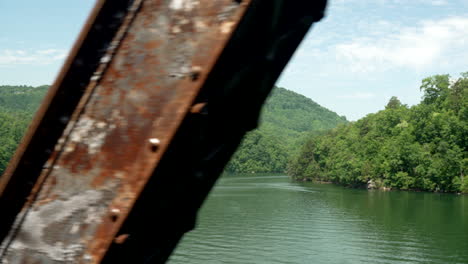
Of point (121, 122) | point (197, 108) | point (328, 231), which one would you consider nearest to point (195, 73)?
point (197, 108)

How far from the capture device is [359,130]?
326ft

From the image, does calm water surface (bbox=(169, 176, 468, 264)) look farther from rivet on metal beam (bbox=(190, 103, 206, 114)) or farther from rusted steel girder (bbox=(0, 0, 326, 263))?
rivet on metal beam (bbox=(190, 103, 206, 114))

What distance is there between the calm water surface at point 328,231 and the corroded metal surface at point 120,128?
29.7 metres

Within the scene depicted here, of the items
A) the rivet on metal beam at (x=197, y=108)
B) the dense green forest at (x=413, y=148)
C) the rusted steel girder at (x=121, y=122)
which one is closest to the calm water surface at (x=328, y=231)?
the dense green forest at (x=413, y=148)

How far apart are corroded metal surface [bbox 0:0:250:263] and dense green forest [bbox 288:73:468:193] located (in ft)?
255

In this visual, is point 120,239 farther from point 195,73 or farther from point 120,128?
point 195,73

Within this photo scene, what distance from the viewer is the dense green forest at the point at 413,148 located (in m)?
74.2

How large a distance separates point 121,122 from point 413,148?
268 feet

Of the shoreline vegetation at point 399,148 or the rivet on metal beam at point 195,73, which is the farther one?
the shoreline vegetation at point 399,148

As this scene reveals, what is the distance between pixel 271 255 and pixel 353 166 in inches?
2249

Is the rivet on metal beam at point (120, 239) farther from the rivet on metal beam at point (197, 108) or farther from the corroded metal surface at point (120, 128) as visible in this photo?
the rivet on metal beam at point (197, 108)

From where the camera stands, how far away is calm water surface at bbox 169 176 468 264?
3173 cm

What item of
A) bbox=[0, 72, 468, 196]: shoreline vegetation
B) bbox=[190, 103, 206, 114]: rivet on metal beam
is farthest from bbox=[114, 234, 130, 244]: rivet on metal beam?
bbox=[0, 72, 468, 196]: shoreline vegetation

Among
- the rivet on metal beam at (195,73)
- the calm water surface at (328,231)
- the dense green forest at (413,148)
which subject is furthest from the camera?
the dense green forest at (413,148)
